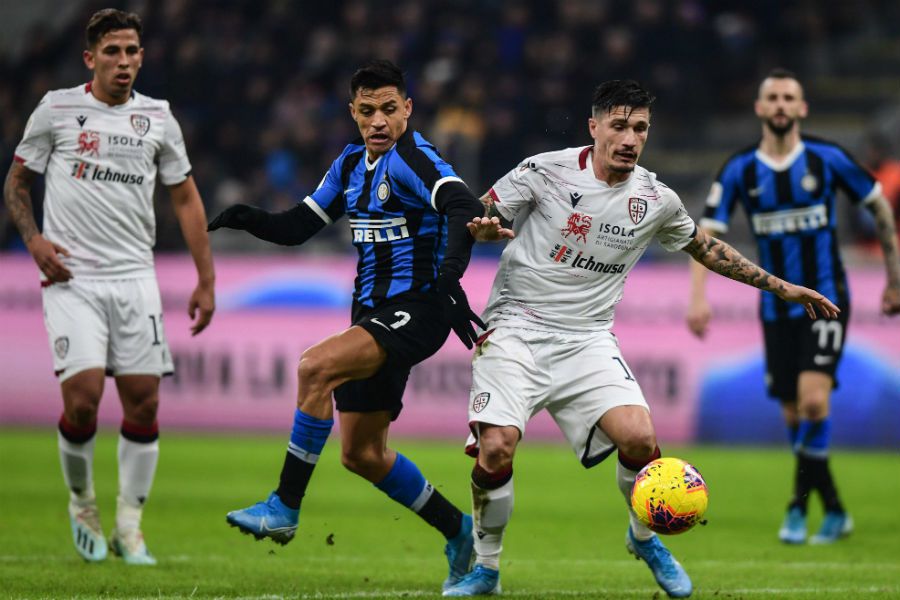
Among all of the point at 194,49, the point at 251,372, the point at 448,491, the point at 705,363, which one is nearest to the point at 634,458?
the point at 448,491

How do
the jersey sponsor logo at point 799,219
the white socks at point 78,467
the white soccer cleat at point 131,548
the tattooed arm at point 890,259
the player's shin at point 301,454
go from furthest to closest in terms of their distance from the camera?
the jersey sponsor logo at point 799,219 < the tattooed arm at point 890,259 < the white socks at point 78,467 < the white soccer cleat at point 131,548 < the player's shin at point 301,454

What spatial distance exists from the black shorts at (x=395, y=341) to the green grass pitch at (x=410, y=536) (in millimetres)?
894

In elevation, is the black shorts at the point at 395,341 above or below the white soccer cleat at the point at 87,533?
above

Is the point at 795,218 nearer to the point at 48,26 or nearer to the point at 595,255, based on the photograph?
the point at 595,255

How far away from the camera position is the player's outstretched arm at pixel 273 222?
6342 millimetres

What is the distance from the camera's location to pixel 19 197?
7398 millimetres

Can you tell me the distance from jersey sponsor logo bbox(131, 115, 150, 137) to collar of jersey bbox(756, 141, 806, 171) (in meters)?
3.96

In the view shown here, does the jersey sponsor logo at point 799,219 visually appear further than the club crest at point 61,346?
Yes

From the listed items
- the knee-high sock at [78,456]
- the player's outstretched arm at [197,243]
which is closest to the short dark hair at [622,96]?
the player's outstretched arm at [197,243]

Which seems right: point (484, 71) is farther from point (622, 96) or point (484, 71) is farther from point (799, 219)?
point (622, 96)

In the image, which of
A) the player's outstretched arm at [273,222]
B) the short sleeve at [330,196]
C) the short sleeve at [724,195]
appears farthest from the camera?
the short sleeve at [724,195]

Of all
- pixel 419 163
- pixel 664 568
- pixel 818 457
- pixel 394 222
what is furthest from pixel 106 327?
pixel 818 457

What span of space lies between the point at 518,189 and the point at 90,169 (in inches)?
97.1

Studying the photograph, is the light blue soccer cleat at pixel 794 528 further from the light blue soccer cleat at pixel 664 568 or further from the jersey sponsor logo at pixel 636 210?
the jersey sponsor logo at pixel 636 210
